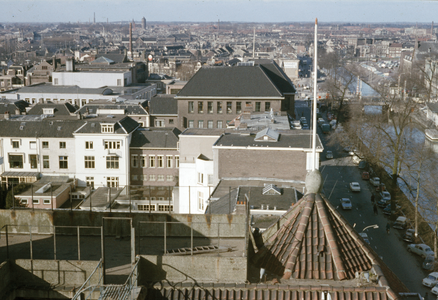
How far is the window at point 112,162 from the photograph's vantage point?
45219 mm

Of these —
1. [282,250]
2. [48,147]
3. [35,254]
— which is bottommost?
[48,147]

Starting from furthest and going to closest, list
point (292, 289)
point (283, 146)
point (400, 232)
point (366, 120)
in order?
point (366, 120), point (400, 232), point (283, 146), point (292, 289)

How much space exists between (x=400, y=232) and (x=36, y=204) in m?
26.2

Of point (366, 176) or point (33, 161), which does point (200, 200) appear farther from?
point (366, 176)

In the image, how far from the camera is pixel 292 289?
8.63 metres

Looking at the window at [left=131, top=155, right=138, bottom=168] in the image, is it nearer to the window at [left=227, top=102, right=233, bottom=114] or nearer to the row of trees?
the window at [left=227, top=102, right=233, bottom=114]

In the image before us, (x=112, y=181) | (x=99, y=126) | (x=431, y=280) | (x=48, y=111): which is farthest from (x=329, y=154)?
(x=431, y=280)

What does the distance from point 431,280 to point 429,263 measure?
2.67m

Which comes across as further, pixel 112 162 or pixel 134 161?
pixel 134 161

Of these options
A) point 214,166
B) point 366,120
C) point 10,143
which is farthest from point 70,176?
point 366,120

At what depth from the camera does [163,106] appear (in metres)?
61.4

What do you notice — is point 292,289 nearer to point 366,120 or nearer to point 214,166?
point 214,166

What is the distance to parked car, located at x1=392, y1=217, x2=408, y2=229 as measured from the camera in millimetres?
36688

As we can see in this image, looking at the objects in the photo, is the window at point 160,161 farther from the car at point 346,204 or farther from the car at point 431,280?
the car at point 431,280
